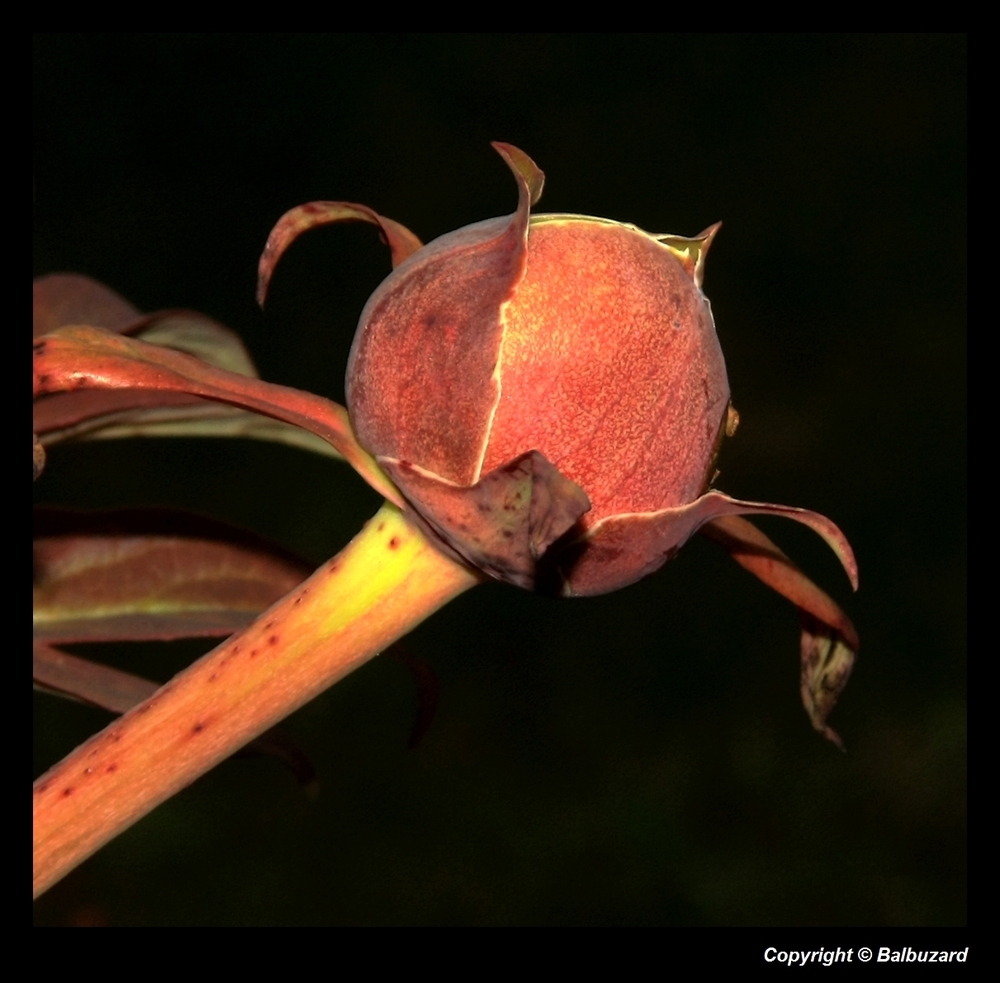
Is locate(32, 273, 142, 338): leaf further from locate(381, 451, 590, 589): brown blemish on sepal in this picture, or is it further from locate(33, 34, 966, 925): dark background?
locate(33, 34, 966, 925): dark background

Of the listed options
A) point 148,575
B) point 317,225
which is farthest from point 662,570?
point 317,225

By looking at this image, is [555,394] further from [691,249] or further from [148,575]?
[148,575]

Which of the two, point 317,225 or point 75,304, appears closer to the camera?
point 317,225

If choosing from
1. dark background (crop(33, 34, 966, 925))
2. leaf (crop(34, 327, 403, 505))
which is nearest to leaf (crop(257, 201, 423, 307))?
leaf (crop(34, 327, 403, 505))

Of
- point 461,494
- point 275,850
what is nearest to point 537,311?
point 461,494

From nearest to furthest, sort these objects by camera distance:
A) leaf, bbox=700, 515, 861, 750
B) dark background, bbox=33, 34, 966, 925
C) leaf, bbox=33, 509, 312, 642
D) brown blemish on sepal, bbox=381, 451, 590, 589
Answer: brown blemish on sepal, bbox=381, 451, 590, 589, leaf, bbox=700, 515, 861, 750, leaf, bbox=33, 509, 312, 642, dark background, bbox=33, 34, 966, 925
